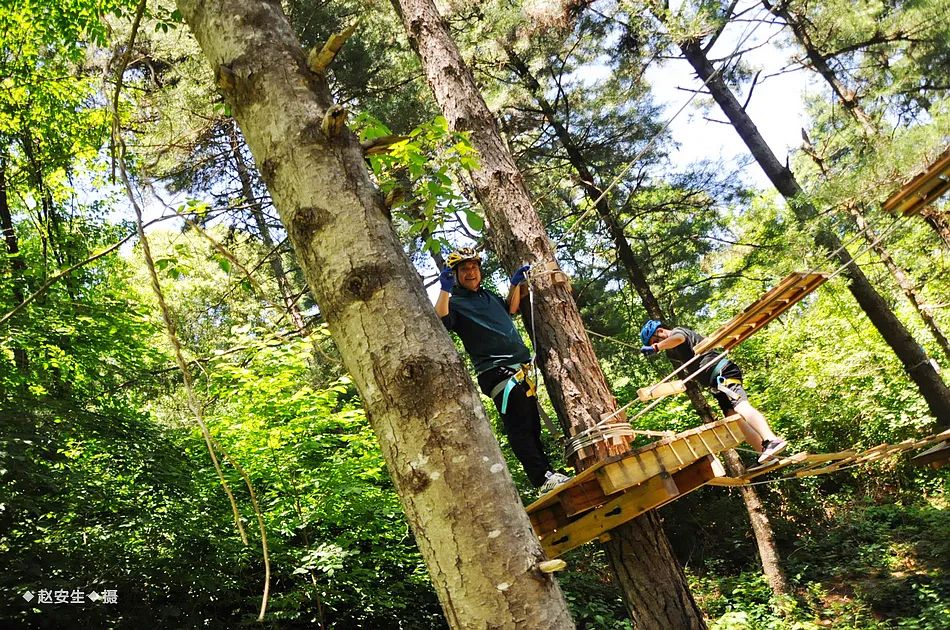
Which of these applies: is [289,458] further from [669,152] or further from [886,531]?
[886,531]

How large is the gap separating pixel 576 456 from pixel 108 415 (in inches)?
157

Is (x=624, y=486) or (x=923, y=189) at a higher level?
(x=923, y=189)

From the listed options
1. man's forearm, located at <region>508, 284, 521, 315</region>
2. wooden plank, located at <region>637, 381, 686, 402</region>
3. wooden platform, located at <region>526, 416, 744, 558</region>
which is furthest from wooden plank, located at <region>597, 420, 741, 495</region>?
man's forearm, located at <region>508, 284, 521, 315</region>

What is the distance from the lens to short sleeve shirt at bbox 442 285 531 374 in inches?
146

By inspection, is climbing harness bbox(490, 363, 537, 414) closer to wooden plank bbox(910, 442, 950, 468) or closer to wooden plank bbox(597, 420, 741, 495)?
wooden plank bbox(597, 420, 741, 495)

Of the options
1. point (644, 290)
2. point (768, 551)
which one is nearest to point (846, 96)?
point (644, 290)

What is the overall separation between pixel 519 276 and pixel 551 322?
33cm

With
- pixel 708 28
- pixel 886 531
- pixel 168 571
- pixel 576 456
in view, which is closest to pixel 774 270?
pixel 708 28

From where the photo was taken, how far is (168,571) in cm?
537

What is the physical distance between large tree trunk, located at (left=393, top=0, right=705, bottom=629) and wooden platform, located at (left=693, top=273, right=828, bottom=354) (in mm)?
768

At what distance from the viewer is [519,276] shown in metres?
3.79

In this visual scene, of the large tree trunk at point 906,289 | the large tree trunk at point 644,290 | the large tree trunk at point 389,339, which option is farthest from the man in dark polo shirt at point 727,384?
the large tree trunk at point 906,289

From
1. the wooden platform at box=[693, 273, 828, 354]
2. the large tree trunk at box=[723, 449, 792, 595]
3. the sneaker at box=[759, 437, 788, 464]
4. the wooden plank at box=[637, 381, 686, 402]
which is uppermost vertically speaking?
the wooden platform at box=[693, 273, 828, 354]

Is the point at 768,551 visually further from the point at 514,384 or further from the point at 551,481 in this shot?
the point at 514,384
